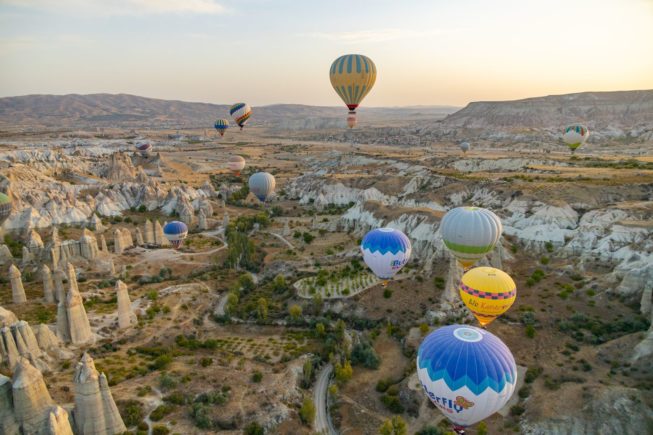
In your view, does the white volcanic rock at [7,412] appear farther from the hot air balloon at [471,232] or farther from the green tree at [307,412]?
the hot air balloon at [471,232]

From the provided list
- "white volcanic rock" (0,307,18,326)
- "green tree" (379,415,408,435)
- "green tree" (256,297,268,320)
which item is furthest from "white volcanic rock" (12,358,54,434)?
"green tree" (256,297,268,320)

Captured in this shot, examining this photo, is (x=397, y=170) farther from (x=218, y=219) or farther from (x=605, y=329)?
(x=605, y=329)

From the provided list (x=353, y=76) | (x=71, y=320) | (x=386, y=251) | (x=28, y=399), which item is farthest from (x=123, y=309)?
(x=353, y=76)

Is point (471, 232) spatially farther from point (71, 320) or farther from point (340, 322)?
point (71, 320)

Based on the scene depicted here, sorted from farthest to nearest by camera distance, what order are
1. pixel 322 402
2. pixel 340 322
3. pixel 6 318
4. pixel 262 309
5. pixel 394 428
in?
pixel 262 309 < pixel 340 322 < pixel 6 318 < pixel 322 402 < pixel 394 428

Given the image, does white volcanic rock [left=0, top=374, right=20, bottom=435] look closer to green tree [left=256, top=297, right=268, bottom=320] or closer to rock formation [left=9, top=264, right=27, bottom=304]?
green tree [left=256, top=297, right=268, bottom=320]

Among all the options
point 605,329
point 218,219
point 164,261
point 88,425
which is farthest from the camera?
point 218,219

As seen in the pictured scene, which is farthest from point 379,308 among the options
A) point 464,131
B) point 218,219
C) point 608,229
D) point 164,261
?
point 464,131

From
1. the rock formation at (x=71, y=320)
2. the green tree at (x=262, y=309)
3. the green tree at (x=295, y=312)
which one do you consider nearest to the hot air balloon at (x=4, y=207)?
the rock formation at (x=71, y=320)
